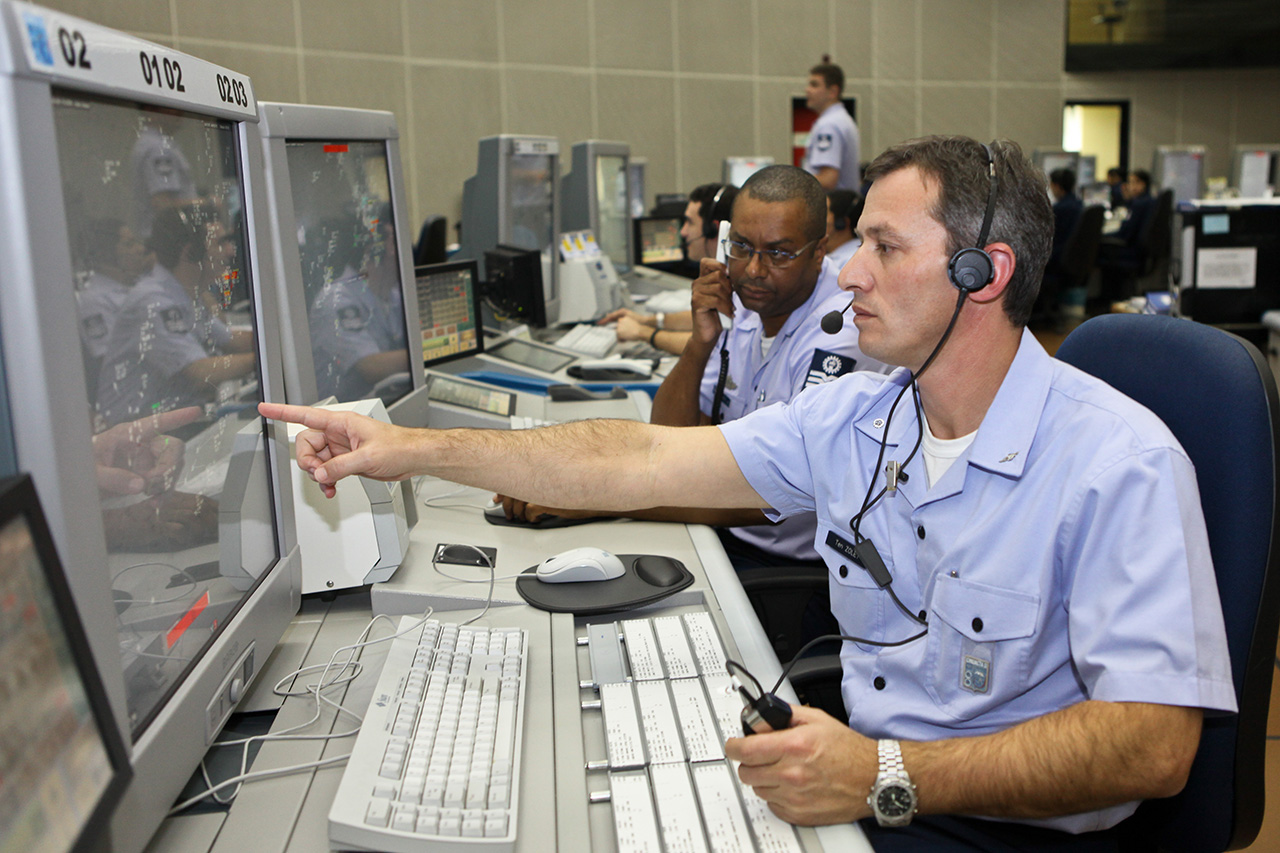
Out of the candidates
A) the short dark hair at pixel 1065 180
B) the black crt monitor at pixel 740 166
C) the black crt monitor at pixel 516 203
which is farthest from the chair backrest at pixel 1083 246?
the black crt monitor at pixel 516 203

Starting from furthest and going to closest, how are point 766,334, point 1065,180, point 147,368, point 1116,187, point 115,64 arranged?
point 1116,187
point 1065,180
point 766,334
point 147,368
point 115,64

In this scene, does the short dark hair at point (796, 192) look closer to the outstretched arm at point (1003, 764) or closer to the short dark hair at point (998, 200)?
the short dark hair at point (998, 200)

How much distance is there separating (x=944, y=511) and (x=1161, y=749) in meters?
0.33

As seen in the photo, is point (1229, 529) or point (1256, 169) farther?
point (1256, 169)

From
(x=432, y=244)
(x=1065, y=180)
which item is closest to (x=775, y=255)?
(x=432, y=244)

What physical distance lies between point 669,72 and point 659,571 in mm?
7168

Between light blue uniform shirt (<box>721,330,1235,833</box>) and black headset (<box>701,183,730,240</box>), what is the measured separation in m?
2.19

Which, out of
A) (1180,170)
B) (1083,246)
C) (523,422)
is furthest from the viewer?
(1180,170)

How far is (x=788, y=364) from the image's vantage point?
2160 mm

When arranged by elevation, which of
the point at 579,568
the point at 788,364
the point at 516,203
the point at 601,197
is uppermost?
the point at 601,197

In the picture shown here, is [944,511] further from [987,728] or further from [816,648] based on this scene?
[816,648]

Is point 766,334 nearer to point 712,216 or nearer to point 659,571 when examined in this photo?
point 659,571

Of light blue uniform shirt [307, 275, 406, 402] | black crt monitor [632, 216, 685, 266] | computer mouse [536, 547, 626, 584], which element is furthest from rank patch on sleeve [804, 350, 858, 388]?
black crt monitor [632, 216, 685, 266]

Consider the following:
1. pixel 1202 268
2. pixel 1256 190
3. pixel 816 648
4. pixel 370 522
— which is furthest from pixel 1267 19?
pixel 370 522
